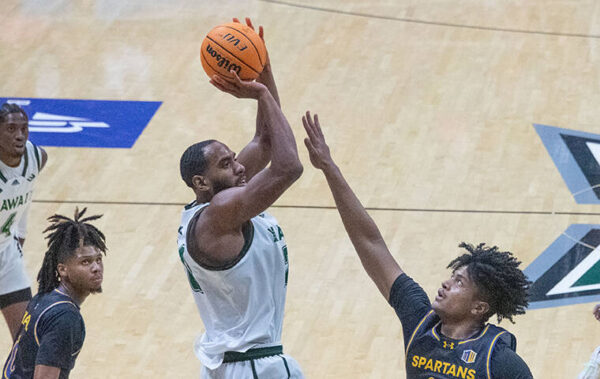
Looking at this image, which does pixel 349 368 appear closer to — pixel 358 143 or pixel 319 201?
pixel 319 201

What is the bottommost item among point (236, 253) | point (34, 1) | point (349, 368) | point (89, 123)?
point (34, 1)

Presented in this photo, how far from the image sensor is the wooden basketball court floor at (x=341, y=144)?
7.93 m

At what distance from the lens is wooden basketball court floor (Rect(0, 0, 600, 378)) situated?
7.93 meters

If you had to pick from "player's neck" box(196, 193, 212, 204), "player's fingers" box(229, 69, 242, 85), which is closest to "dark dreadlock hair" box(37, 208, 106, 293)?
"player's neck" box(196, 193, 212, 204)

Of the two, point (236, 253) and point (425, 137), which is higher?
point (236, 253)

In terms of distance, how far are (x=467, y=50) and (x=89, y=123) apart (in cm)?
479

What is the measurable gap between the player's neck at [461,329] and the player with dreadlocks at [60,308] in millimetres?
1723

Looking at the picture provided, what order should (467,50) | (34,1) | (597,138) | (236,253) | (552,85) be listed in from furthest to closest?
(34,1)
(467,50)
(552,85)
(597,138)
(236,253)

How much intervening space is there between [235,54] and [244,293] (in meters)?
1.26

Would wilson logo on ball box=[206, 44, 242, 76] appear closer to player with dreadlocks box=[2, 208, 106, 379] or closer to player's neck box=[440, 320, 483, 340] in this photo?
player with dreadlocks box=[2, 208, 106, 379]

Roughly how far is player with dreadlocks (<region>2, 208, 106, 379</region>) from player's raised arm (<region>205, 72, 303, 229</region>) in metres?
0.70

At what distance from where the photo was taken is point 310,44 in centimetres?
1334

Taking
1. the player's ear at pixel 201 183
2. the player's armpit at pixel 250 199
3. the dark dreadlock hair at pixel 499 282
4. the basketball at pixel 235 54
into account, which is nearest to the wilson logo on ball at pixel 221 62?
the basketball at pixel 235 54

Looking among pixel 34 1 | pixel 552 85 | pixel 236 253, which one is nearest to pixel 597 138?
pixel 552 85
